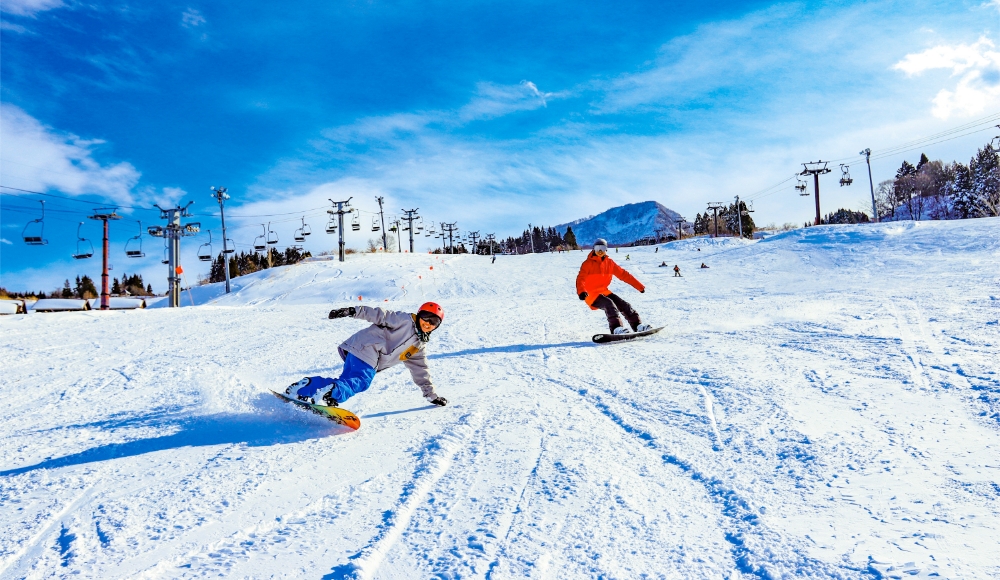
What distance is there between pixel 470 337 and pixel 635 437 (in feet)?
20.7

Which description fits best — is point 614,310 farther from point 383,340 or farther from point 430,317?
point 383,340

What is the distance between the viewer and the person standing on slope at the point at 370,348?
460 centimetres

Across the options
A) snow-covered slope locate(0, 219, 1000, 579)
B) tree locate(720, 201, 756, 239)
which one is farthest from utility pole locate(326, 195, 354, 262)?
tree locate(720, 201, 756, 239)

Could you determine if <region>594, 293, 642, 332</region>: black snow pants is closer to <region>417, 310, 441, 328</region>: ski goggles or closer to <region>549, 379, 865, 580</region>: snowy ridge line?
<region>417, 310, 441, 328</region>: ski goggles

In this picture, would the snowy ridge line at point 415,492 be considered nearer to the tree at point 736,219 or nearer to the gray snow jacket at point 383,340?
the gray snow jacket at point 383,340

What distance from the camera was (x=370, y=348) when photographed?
4730 millimetres

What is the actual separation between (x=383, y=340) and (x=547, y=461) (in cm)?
199

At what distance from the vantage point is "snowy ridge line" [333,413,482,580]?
2.30m

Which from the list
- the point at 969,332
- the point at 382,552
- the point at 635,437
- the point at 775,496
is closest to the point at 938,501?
the point at 775,496

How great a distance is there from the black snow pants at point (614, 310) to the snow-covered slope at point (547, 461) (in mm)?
554

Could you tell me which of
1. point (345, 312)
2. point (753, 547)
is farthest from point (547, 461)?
point (345, 312)

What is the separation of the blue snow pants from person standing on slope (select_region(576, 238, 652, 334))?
188 inches

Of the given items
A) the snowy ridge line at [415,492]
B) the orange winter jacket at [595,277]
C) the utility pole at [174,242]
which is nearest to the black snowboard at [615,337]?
the orange winter jacket at [595,277]

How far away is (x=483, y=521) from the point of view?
2670mm
